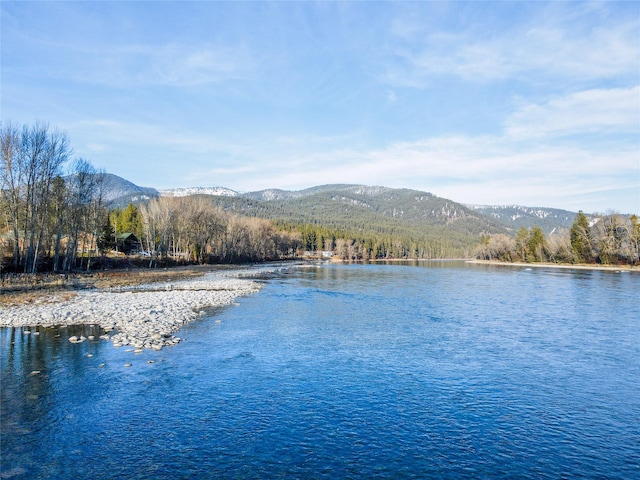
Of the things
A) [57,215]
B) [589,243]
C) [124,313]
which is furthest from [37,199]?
[589,243]

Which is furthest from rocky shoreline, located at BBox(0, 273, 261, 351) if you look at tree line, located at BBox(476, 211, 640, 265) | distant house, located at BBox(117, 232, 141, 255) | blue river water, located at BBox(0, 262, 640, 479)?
tree line, located at BBox(476, 211, 640, 265)

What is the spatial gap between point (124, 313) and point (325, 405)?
17.9m

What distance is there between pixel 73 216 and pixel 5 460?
153ft

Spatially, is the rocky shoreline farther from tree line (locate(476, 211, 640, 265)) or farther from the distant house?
tree line (locate(476, 211, 640, 265))

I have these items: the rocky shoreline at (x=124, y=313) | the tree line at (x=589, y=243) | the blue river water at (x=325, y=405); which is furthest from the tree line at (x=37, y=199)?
the tree line at (x=589, y=243)

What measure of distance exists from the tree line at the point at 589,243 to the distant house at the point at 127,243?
10671 cm

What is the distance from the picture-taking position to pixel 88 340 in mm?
19734

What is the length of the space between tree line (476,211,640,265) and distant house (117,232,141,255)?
107 metres

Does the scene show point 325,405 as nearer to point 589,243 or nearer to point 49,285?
point 49,285

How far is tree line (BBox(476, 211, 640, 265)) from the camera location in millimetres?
95062

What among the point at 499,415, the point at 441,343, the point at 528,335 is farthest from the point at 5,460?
the point at 528,335

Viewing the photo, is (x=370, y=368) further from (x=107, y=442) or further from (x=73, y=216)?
(x=73, y=216)

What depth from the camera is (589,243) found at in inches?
3996

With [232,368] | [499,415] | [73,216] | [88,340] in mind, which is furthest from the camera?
[73,216]
